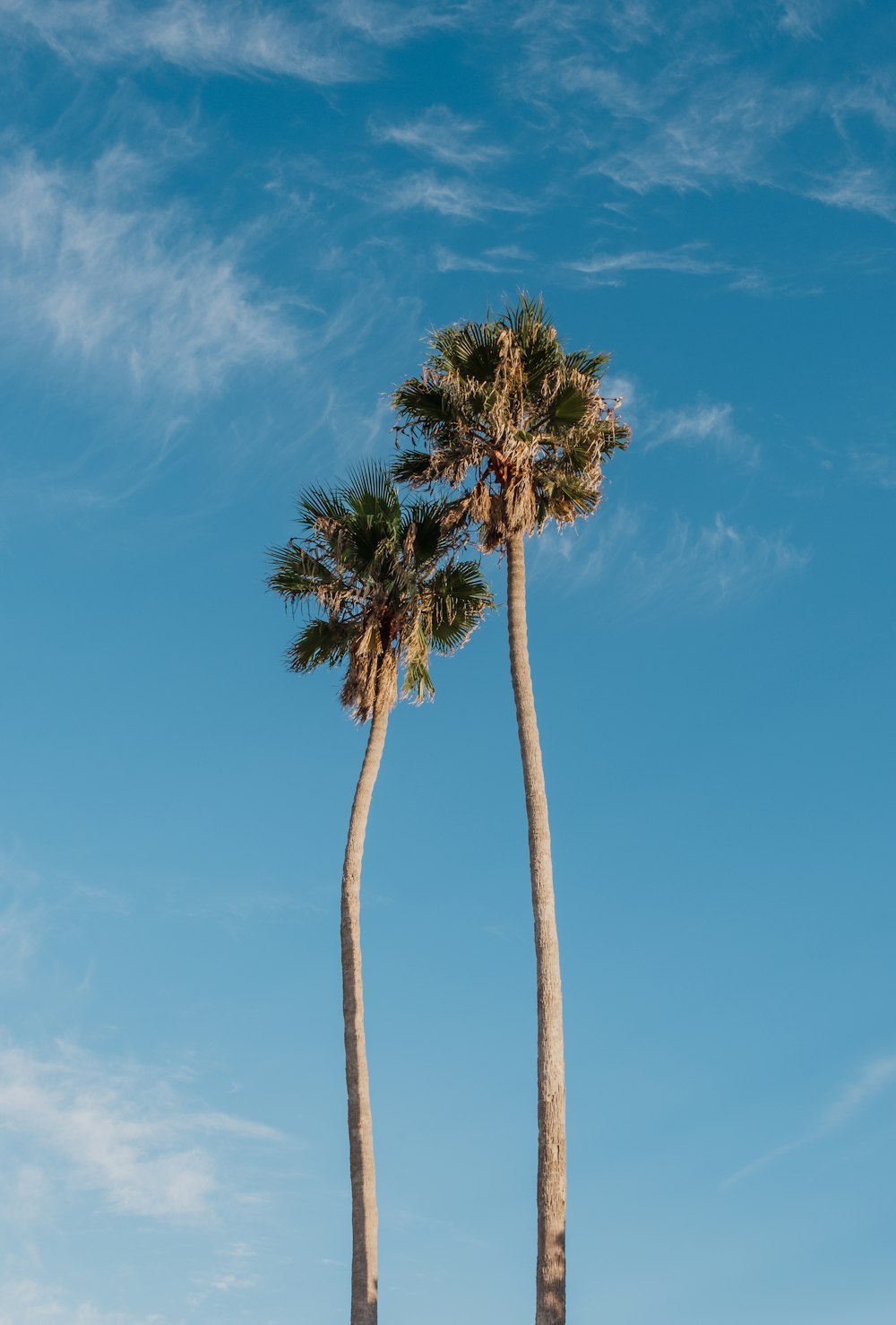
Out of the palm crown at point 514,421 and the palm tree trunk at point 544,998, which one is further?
the palm crown at point 514,421

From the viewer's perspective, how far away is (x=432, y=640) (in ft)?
80.8

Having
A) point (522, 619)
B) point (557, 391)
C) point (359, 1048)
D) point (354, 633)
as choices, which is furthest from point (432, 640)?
point (359, 1048)

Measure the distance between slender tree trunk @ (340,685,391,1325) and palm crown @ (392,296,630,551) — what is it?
12.5 feet

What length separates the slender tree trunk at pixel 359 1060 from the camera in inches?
757

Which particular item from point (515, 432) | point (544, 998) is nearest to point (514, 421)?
point (515, 432)

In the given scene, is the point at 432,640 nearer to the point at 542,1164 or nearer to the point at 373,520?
the point at 373,520

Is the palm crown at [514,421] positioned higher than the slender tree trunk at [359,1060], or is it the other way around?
the palm crown at [514,421]

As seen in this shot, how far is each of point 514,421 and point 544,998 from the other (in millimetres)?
9087

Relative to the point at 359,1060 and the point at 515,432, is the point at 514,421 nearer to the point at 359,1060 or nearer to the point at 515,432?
the point at 515,432

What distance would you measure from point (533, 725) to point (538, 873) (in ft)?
8.27

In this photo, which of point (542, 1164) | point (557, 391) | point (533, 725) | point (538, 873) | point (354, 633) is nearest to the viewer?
point (542, 1164)

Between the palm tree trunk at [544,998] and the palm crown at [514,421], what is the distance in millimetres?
949

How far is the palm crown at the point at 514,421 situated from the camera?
2238 cm

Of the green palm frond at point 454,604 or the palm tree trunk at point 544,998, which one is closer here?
the palm tree trunk at point 544,998
